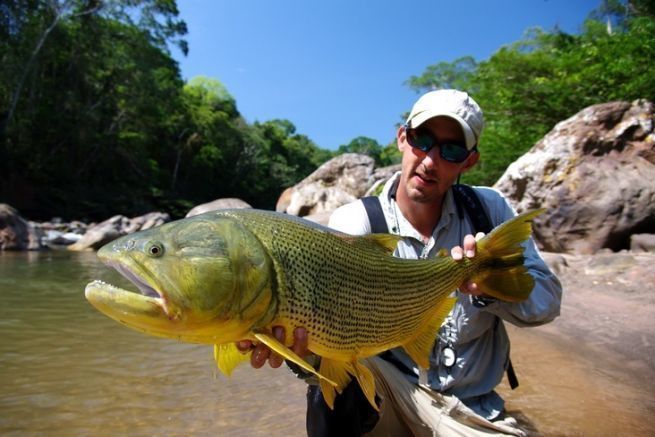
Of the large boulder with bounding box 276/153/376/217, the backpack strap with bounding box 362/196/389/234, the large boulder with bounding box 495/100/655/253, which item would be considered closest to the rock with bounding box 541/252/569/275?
the large boulder with bounding box 495/100/655/253

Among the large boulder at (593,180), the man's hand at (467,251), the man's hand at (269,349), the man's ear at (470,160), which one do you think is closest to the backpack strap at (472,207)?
the man's ear at (470,160)

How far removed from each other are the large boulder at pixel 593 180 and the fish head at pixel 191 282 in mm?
9469

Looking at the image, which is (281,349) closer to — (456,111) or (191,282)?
(191,282)

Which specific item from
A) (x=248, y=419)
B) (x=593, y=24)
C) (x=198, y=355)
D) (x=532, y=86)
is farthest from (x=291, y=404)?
(x=593, y=24)

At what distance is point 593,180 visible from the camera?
32.3 feet

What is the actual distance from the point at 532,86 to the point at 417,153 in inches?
529

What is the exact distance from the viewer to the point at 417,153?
2.79 m

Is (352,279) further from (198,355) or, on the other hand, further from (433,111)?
(198,355)

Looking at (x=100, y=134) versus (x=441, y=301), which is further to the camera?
(x=100, y=134)

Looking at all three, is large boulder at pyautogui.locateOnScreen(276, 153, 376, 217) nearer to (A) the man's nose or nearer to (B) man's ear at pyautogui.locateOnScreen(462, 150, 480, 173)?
(B) man's ear at pyautogui.locateOnScreen(462, 150, 480, 173)

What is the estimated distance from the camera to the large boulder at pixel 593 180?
9.35 m

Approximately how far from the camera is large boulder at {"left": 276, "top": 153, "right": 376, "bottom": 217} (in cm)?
2325

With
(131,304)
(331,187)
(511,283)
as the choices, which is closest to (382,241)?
(511,283)

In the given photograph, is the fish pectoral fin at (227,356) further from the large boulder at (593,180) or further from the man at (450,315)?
the large boulder at (593,180)
